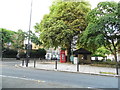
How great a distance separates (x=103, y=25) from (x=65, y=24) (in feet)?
26.0

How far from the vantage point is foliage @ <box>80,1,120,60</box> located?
19.2 meters

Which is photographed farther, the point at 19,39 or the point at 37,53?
the point at 37,53

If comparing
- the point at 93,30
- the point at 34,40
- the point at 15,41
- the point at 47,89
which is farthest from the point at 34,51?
the point at 47,89

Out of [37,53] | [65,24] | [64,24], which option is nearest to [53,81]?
[64,24]

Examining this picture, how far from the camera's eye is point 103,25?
19391 millimetres

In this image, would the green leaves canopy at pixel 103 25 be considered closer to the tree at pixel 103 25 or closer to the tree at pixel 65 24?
the tree at pixel 103 25

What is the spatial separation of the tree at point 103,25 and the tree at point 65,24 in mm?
3571

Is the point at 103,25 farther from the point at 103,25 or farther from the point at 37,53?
the point at 37,53

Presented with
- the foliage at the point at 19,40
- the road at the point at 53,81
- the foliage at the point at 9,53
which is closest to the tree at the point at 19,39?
the foliage at the point at 19,40

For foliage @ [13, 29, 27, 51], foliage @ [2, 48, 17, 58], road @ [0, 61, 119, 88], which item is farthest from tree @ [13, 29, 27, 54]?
road @ [0, 61, 119, 88]

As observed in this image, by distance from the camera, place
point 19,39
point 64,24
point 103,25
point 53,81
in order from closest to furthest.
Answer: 1. point 53,81
2. point 103,25
3. point 64,24
4. point 19,39

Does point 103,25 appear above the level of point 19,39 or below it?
above

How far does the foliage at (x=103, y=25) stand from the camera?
19203 mm

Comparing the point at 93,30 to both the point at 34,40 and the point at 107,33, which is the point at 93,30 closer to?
the point at 107,33
